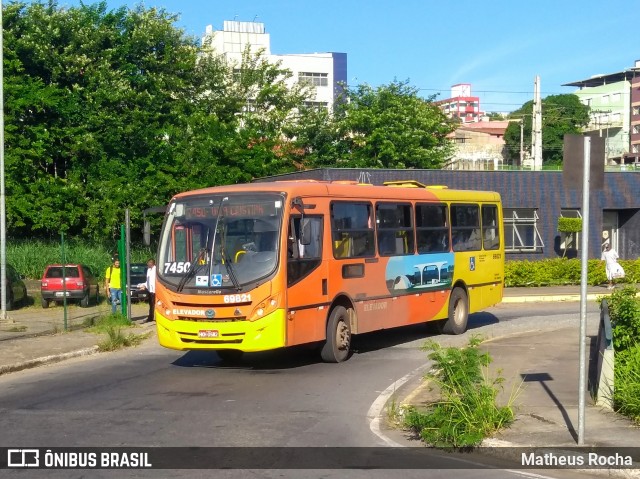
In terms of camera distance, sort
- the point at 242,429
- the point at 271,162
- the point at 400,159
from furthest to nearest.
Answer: the point at 400,159 < the point at 271,162 < the point at 242,429

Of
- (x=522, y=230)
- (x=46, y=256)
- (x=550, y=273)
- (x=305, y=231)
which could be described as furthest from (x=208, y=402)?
(x=522, y=230)

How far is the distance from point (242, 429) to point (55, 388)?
443cm

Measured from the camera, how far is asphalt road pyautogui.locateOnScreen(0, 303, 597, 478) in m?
9.29

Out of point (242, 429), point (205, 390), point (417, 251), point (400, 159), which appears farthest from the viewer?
point (400, 159)

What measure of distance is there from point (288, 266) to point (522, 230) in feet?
93.9

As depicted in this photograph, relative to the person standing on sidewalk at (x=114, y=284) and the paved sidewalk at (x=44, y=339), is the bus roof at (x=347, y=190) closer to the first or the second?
the paved sidewalk at (x=44, y=339)

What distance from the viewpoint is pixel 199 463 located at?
8.32 meters

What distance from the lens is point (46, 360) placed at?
16.4 metres

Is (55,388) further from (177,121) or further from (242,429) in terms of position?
(177,121)

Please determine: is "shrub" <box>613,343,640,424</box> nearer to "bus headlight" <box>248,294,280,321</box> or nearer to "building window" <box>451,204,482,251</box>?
"bus headlight" <box>248,294,280,321</box>

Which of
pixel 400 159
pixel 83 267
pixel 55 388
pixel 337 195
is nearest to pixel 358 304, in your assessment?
pixel 337 195

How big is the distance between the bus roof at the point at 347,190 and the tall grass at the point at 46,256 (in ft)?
72.8

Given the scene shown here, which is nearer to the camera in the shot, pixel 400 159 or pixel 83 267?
pixel 83 267

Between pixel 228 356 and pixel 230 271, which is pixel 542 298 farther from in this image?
pixel 230 271
